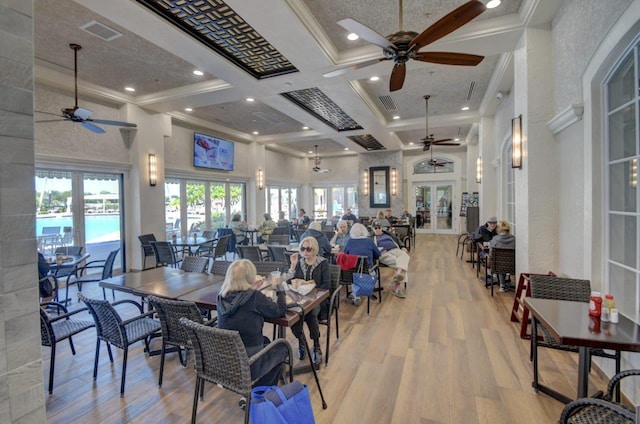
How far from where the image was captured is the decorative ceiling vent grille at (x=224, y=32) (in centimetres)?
343

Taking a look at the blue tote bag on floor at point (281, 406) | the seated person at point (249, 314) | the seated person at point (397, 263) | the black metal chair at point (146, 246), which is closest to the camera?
the blue tote bag on floor at point (281, 406)

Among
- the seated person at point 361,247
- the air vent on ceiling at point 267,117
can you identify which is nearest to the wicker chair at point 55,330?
the seated person at point 361,247

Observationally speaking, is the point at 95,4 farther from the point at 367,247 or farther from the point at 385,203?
the point at 385,203

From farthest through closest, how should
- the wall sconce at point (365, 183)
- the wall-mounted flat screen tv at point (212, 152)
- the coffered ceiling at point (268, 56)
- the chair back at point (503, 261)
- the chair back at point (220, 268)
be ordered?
the wall sconce at point (365, 183), the wall-mounted flat screen tv at point (212, 152), the chair back at point (503, 261), the chair back at point (220, 268), the coffered ceiling at point (268, 56)

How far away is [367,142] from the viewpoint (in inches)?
452

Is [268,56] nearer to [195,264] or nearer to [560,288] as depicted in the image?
[195,264]

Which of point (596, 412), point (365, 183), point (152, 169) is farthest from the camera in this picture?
point (365, 183)

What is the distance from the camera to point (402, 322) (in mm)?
4121

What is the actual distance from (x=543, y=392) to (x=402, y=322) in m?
1.72

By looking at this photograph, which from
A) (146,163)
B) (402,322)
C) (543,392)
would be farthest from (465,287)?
(146,163)

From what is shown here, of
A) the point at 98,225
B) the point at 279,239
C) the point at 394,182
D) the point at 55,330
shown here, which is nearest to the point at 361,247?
the point at 279,239

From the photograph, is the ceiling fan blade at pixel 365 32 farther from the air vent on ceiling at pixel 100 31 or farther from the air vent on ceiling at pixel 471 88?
the air vent on ceiling at pixel 471 88

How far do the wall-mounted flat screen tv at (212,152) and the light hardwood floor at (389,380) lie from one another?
6004 mm

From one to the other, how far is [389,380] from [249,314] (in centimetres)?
153
